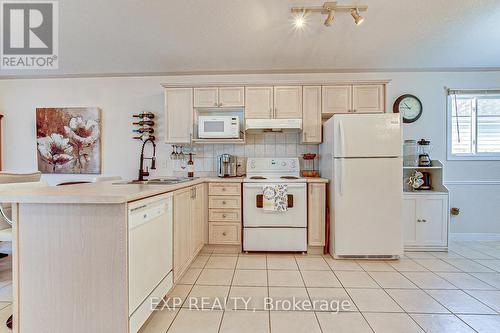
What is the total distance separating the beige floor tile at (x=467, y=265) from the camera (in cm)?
242

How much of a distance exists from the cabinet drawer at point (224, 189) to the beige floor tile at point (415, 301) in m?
1.79

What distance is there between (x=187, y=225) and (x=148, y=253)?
0.80m

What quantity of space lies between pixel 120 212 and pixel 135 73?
2.96 m

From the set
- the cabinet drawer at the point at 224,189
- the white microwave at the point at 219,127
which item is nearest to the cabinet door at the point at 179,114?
the white microwave at the point at 219,127

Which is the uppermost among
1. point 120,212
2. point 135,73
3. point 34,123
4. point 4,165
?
point 135,73

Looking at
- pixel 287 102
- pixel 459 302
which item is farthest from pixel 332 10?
pixel 459 302

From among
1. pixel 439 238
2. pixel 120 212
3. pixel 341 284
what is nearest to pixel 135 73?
pixel 120 212

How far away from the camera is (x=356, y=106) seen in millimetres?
3104

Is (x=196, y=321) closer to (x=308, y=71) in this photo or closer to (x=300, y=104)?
(x=300, y=104)

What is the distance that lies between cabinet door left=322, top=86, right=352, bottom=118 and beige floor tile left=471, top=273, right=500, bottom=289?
216cm

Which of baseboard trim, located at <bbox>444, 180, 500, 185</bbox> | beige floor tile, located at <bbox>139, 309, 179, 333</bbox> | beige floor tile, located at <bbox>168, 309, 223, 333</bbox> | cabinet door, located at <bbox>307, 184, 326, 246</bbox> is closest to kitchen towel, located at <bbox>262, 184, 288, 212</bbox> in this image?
cabinet door, located at <bbox>307, 184, 326, 246</bbox>

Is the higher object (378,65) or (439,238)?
(378,65)

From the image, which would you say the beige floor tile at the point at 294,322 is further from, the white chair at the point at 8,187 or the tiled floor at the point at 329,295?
the white chair at the point at 8,187

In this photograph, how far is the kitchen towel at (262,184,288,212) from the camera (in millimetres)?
2777
